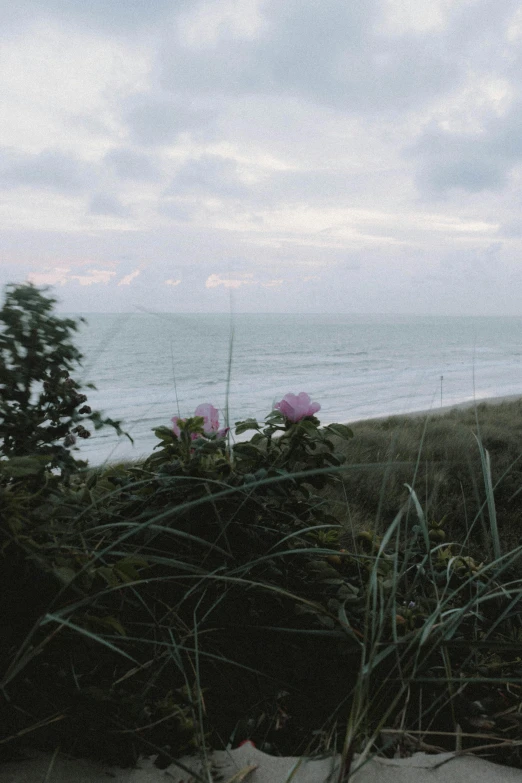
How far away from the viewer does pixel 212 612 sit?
1.41 meters

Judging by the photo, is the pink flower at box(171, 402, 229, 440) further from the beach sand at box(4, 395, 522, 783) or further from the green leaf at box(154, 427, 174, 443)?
the beach sand at box(4, 395, 522, 783)

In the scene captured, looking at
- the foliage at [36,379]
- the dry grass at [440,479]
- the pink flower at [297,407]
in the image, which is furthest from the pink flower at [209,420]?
the dry grass at [440,479]


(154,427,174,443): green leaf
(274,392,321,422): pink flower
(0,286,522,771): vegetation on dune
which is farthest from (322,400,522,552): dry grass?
(154,427,174,443): green leaf

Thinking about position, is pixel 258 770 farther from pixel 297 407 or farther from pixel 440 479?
pixel 440 479

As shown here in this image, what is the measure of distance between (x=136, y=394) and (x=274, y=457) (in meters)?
14.8

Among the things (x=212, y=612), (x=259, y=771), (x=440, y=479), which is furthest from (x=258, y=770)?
(x=440, y=479)

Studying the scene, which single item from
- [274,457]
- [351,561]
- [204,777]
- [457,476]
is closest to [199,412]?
[274,457]

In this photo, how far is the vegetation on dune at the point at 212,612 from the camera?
112cm

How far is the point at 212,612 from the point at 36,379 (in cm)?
74

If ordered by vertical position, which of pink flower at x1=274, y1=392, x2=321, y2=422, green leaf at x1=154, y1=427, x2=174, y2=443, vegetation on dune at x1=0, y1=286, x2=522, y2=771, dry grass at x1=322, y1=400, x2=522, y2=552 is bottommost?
dry grass at x1=322, y1=400, x2=522, y2=552

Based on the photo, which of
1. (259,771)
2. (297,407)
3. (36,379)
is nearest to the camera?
(259,771)

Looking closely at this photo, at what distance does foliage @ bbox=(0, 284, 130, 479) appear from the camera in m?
1.50

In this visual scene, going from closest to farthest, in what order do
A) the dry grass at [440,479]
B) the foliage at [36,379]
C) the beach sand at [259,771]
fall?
the beach sand at [259,771]
the foliage at [36,379]
the dry grass at [440,479]

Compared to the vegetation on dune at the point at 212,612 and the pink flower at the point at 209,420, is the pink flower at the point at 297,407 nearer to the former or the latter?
the vegetation on dune at the point at 212,612
